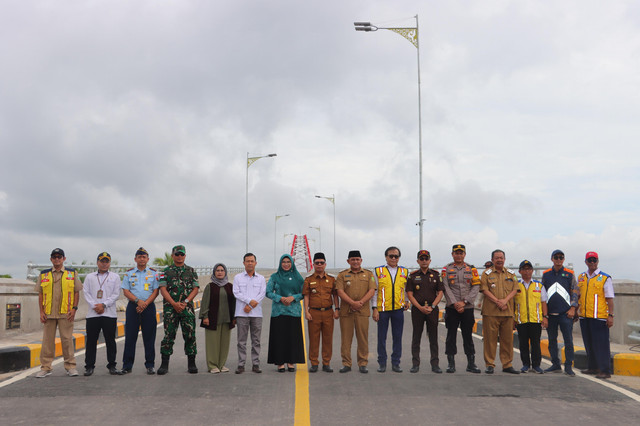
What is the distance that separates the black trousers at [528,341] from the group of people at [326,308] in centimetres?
1

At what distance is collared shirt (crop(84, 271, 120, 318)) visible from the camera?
328 inches

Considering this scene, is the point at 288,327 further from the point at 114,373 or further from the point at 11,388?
the point at 11,388

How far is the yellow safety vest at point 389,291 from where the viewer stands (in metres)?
8.62

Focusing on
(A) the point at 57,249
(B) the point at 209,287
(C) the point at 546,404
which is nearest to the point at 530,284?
(C) the point at 546,404

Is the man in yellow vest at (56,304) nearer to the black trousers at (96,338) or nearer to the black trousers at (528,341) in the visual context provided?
the black trousers at (96,338)

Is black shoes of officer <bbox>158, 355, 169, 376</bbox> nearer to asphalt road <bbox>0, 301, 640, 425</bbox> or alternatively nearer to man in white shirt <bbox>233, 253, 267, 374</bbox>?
asphalt road <bbox>0, 301, 640, 425</bbox>

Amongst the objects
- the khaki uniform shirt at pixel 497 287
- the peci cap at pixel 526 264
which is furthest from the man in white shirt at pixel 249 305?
the peci cap at pixel 526 264

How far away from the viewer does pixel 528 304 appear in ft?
28.7

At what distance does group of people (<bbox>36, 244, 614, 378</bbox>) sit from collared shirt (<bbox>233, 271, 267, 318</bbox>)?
0.05ft

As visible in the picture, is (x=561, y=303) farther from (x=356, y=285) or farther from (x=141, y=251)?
(x=141, y=251)

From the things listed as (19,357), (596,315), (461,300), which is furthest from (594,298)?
(19,357)

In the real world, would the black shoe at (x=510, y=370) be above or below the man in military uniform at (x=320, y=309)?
below

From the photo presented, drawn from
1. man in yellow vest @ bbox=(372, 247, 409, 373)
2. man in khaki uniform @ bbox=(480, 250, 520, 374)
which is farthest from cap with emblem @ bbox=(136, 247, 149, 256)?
man in khaki uniform @ bbox=(480, 250, 520, 374)

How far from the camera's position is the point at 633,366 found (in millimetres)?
8727
